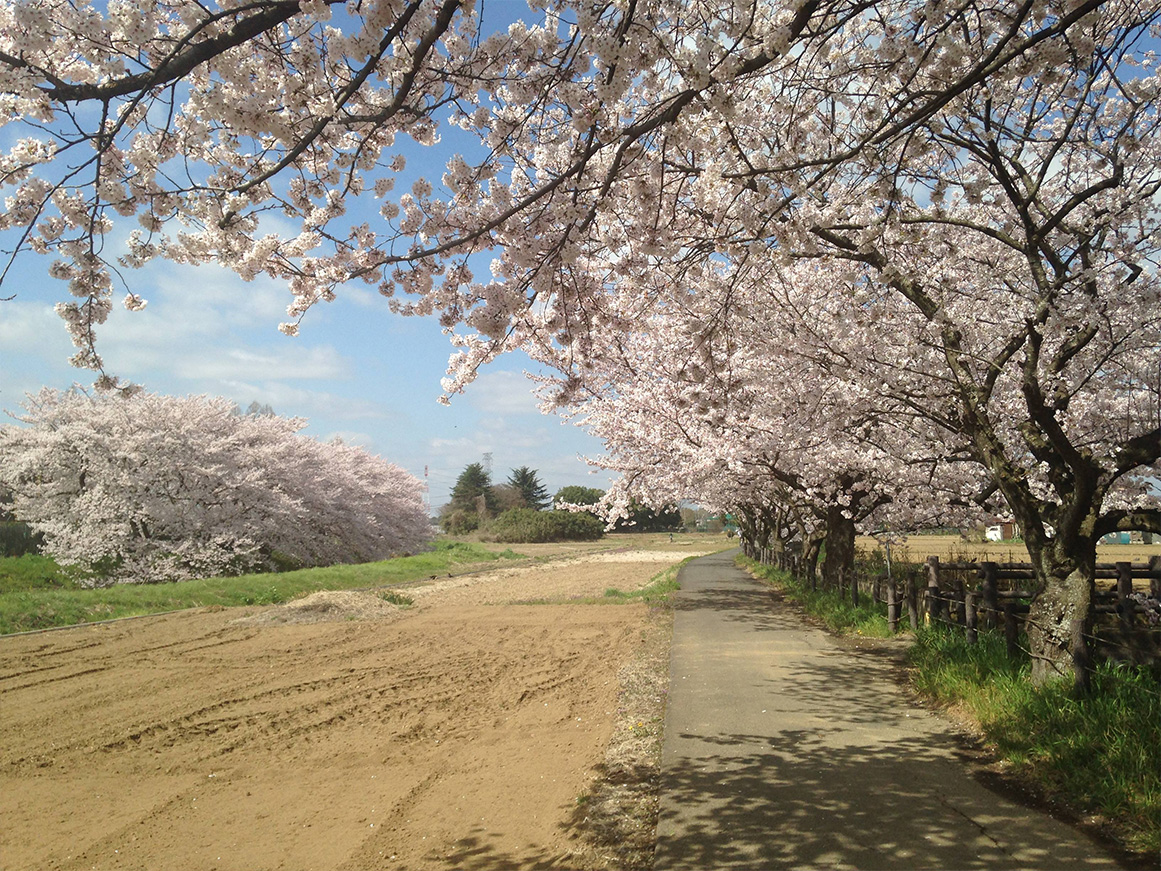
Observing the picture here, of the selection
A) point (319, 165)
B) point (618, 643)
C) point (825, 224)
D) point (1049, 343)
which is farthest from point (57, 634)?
point (1049, 343)

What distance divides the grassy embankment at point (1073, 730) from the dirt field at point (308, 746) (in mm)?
2916

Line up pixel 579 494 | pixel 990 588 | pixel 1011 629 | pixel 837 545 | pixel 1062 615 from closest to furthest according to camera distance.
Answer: pixel 1062 615
pixel 1011 629
pixel 990 588
pixel 837 545
pixel 579 494

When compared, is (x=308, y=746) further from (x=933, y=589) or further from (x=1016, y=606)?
(x=933, y=589)

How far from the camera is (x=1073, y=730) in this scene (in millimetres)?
4910

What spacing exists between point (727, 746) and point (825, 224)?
200 inches

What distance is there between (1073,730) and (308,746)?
6.58 meters

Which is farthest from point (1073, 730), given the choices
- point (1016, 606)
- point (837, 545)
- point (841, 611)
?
point (837, 545)

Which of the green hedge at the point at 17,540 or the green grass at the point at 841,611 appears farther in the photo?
the green hedge at the point at 17,540

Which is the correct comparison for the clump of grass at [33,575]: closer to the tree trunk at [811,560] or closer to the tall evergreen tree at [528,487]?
the tree trunk at [811,560]

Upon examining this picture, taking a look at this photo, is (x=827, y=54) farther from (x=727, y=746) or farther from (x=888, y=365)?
(x=727, y=746)

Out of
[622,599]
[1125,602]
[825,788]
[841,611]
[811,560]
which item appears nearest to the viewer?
[825,788]

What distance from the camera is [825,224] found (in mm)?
7141

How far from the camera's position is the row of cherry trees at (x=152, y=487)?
20906 mm

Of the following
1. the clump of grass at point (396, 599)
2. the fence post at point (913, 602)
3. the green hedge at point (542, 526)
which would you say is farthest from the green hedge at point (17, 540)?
the green hedge at point (542, 526)
